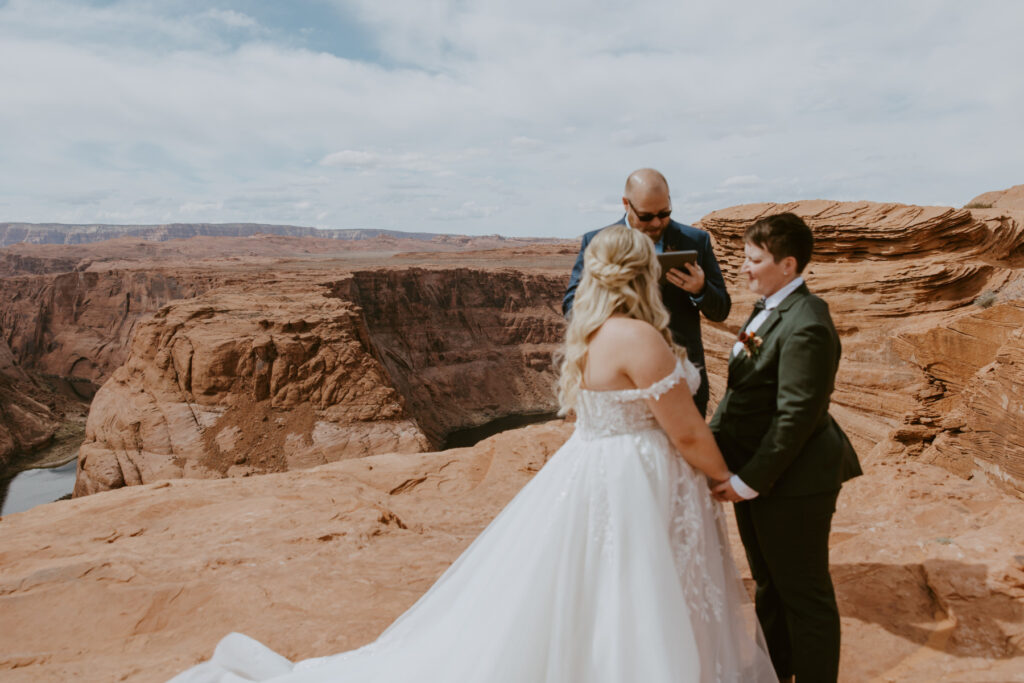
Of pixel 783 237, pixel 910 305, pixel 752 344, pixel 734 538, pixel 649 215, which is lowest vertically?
pixel 734 538

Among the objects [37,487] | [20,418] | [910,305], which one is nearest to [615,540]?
[910,305]

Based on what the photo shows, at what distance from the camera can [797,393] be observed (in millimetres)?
2041

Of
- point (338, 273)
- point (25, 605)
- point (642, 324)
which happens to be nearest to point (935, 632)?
point (642, 324)

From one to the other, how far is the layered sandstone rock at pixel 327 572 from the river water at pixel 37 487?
26326 mm

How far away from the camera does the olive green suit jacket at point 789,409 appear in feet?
6.69

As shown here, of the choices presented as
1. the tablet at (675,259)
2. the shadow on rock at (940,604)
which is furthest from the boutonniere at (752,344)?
the shadow on rock at (940,604)

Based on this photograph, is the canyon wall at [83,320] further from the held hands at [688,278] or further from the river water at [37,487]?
the held hands at [688,278]

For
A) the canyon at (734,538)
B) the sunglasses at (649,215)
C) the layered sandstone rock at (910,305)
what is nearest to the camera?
the sunglasses at (649,215)

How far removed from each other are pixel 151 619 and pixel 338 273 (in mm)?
35540

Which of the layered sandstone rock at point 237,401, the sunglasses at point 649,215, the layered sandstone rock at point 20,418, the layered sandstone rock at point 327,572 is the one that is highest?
the sunglasses at point 649,215

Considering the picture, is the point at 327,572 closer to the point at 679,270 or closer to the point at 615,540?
the point at 615,540

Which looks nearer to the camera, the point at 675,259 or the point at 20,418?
the point at 675,259

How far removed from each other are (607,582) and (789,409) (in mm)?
840

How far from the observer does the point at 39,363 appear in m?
47.8
